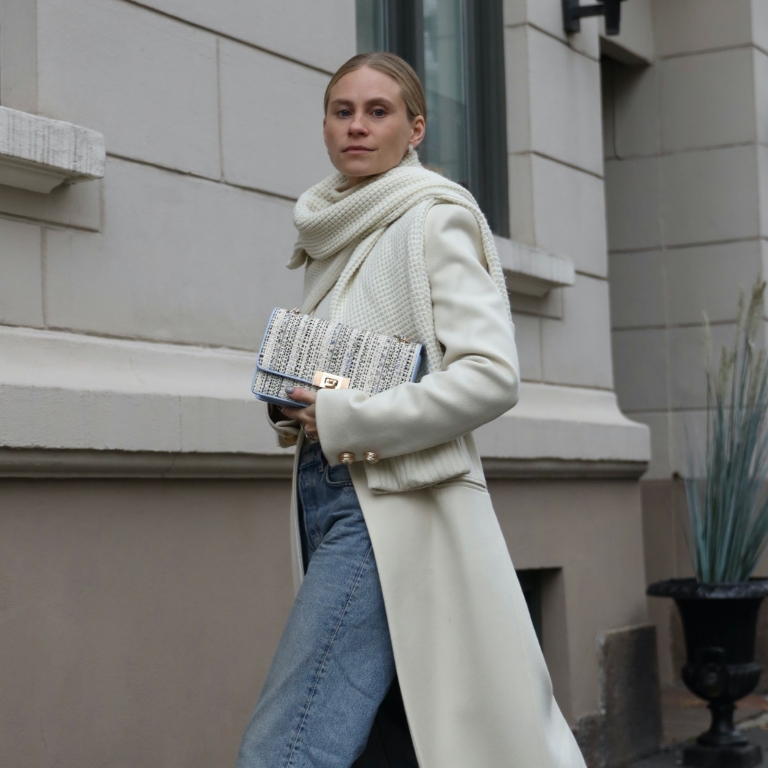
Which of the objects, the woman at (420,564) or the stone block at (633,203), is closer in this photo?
the woman at (420,564)

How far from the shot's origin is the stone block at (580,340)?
579 centimetres

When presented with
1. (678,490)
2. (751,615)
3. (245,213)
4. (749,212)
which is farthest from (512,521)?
(749,212)

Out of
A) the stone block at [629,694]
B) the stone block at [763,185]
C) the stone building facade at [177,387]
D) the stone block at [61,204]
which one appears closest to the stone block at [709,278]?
the stone block at [763,185]

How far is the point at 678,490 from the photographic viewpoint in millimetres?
7316

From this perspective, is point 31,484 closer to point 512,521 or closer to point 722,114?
point 512,521

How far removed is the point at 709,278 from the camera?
23.8ft

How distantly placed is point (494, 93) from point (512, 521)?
2.07 meters

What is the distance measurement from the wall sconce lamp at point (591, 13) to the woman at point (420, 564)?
3.78 m

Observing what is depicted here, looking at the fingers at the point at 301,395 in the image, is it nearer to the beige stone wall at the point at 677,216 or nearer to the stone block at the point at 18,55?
the stone block at the point at 18,55

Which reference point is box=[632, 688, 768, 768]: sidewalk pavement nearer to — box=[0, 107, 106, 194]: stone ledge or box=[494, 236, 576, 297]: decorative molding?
box=[494, 236, 576, 297]: decorative molding

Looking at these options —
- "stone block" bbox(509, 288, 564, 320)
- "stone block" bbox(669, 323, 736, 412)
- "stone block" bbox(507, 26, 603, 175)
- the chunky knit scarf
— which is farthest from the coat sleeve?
"stone block" bbox(669, 323, 736, 412)

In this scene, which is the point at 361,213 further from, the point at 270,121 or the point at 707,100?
the point at 707,100

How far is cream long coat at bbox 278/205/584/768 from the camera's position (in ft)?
7.73

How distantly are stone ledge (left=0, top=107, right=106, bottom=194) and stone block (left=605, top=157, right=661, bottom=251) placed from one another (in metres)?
4.75
